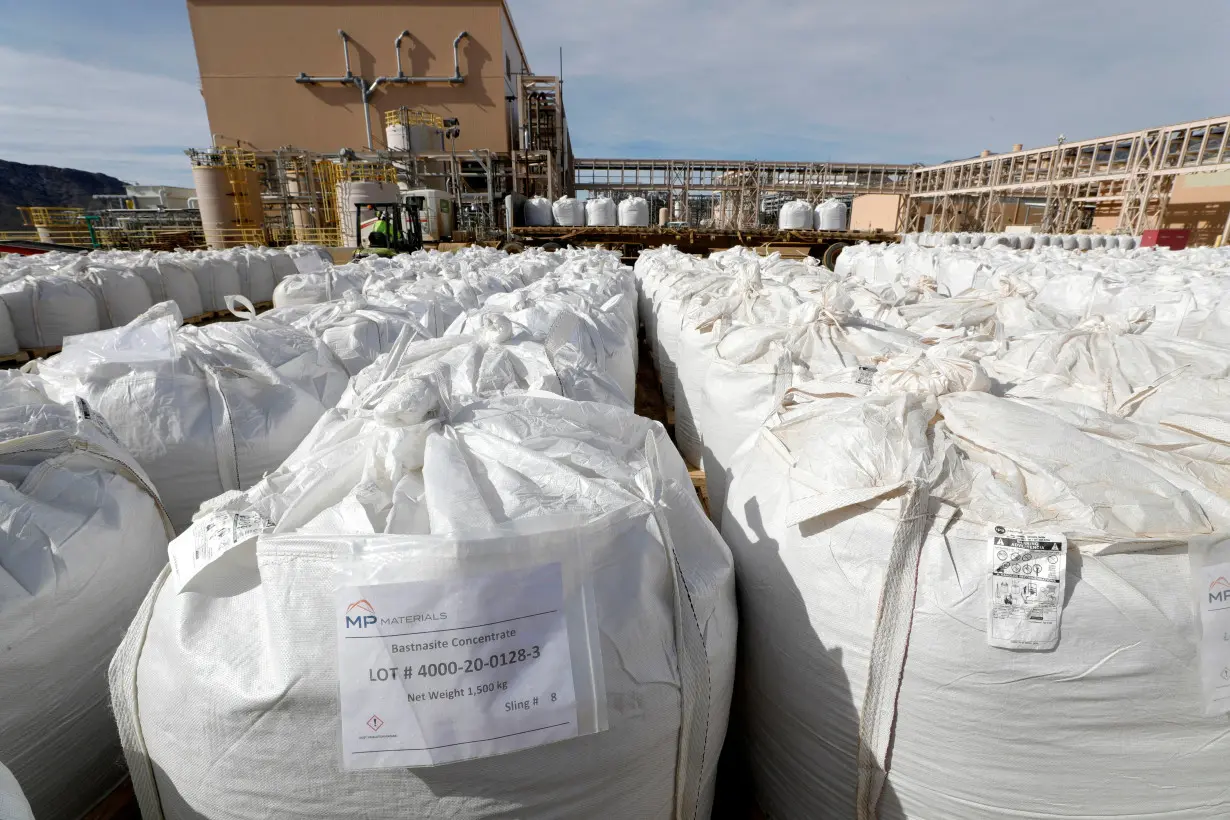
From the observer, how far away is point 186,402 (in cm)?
190

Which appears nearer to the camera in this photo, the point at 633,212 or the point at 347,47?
the point at 633,212

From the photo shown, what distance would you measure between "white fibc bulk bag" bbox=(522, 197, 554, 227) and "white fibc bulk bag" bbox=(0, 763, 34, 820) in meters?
16.2

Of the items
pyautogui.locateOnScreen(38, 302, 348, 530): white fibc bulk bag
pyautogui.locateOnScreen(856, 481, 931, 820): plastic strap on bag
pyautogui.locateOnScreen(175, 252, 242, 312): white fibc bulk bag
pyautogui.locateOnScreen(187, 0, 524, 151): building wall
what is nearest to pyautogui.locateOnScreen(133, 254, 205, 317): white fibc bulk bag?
pyautogui.locateOnScreen(175, 252, 242, 312): white fibc bulk bag

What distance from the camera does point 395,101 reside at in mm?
23672

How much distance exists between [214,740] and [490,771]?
1.45 feet

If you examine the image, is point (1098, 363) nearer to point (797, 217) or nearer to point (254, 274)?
point (254, 274)

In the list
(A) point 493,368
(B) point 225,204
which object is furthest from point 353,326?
(B) point 225,204

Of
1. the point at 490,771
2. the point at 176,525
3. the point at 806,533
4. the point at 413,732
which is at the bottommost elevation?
the point at 176,525

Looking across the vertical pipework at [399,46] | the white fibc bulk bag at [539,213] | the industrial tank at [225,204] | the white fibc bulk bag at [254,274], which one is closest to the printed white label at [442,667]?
the white fibc bulk bag at [254,274]

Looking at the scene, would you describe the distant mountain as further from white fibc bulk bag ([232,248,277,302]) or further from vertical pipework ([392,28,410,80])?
white fibc bulk bag ([232,248,277,302])

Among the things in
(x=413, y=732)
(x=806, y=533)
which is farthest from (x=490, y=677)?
(x=806, y=533)

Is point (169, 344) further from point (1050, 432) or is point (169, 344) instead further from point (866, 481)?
point (1050, 432)

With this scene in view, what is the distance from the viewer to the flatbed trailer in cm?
1372

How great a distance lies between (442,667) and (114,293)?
763 cm
